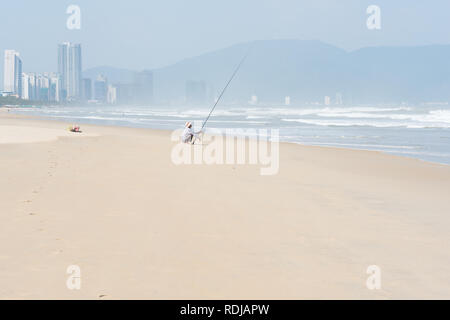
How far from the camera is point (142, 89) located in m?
178

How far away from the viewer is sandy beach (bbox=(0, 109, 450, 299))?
11.2 ft

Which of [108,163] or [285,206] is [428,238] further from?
[108,163]

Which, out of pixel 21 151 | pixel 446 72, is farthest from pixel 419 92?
pixel 21 151

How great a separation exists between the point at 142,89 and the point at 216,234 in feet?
581

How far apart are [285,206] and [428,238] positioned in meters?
1.72

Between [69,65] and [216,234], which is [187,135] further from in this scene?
[69,65]

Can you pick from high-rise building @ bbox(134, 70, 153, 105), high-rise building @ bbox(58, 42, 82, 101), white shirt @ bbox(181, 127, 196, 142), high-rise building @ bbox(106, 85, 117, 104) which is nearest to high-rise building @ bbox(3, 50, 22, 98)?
high-rise building @ bbox(58, 42, 82, 101)

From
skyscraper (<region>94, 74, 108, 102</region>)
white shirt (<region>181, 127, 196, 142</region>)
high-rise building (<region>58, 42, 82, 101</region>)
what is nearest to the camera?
white shirt (<region>181, 127, 196, 142</region>)

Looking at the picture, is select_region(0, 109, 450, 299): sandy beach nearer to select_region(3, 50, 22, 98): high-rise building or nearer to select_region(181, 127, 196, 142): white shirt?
select_region(181, 127, 196, 142): white shirt

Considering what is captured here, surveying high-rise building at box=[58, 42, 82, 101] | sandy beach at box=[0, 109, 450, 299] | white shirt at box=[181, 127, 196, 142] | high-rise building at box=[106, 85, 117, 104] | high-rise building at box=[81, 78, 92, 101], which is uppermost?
high-rise building at box=[58, 42, 82, 101]

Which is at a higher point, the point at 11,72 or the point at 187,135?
the point at 11,72

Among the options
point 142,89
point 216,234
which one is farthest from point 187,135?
point 142,89

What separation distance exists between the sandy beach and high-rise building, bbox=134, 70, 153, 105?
14140 cm

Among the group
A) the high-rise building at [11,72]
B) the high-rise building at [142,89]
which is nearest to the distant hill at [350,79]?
the high-rise building at [142,89]
